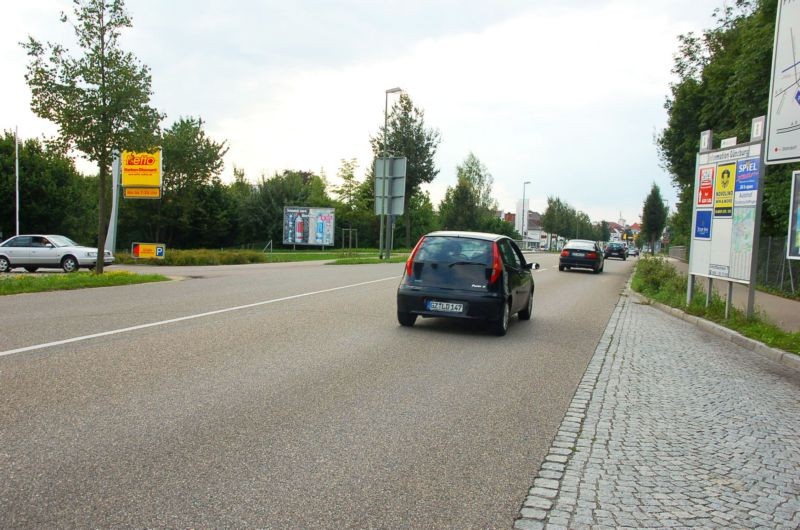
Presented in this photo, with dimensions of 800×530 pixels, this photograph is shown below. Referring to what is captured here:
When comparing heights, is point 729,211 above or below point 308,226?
above

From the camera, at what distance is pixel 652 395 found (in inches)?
243

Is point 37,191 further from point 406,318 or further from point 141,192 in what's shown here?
point 406,318

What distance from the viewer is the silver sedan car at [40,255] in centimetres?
2453

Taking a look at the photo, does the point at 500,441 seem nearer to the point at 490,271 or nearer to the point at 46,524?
the point at 46,524

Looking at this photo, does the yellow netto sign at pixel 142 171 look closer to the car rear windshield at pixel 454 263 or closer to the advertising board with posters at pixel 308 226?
the advertising board with posters at pixel 308 226

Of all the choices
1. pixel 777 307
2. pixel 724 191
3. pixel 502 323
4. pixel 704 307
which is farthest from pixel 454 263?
pixel 777 307

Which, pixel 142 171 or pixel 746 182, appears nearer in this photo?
pixel 746 182

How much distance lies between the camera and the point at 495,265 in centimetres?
938

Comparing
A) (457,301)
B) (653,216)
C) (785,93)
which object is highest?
(653,216)

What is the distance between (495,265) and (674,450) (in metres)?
5.09

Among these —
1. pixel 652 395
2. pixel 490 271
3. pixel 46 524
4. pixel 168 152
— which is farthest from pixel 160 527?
pixel 168 152

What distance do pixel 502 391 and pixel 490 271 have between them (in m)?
3.54

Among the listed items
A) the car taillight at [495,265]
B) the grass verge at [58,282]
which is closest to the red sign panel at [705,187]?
the car taillight at [495,265]

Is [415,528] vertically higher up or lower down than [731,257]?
lower down
